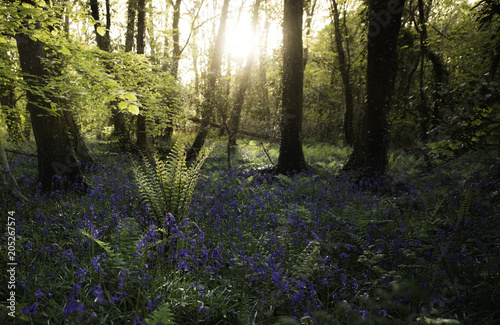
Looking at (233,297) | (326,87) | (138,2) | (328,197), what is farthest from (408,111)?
(326,87)

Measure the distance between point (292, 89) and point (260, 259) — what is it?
5.68 metres

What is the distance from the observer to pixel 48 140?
5387 millimetres

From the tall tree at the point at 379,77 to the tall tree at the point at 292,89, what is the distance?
73.7 inches

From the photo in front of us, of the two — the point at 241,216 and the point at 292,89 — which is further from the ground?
the point at 292,89

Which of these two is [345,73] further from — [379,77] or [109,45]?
[109,45]

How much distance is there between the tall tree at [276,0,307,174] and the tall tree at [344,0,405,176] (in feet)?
6.14

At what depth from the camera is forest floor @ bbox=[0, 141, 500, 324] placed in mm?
2092

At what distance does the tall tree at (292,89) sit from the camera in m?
7.52

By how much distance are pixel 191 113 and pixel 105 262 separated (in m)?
7.26

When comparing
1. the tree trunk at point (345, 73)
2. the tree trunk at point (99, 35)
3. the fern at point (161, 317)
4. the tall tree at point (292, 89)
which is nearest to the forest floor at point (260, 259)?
the fern at point (161, 317)

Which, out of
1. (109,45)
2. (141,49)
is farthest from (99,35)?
(141,49)

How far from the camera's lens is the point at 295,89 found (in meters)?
7.68

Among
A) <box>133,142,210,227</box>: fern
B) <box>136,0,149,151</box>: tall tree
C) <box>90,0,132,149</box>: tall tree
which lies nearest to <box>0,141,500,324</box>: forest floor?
<box>133,142,210,227</box>: fern

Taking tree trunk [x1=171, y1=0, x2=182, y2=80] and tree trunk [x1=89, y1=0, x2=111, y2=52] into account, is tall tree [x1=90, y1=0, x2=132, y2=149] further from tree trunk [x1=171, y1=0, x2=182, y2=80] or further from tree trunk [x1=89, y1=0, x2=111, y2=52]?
tree trunk [x1=171, y1=0, x2=182, y2=80]
